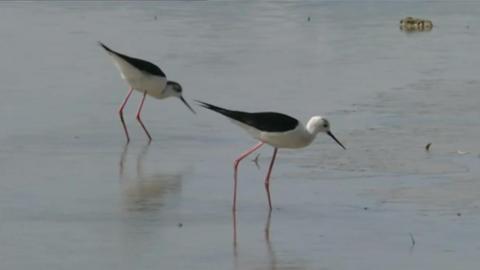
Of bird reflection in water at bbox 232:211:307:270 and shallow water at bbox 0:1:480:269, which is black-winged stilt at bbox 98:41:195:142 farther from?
bird reflection in water at bbox 232:211:307:270

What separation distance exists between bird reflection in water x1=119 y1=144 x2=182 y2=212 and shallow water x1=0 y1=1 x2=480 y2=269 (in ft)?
0.06

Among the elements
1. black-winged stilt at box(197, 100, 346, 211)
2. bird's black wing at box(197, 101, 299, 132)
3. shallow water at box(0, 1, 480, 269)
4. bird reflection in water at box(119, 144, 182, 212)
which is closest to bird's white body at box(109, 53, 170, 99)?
shallow water at box(0, 1, 480, 269)

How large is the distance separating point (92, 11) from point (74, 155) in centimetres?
928

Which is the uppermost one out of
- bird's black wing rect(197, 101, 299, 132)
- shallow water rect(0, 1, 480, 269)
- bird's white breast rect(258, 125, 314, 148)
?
bird's black wing rect(197, 101, 299, 132)

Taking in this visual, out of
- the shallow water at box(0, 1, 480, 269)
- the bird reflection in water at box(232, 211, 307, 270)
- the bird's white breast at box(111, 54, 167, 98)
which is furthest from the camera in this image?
the bird's white breast at box(111, 54, 167, 98)

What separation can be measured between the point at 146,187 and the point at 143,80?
10.1 ft

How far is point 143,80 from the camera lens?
1285cm

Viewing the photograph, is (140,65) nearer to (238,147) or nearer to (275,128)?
(238,147)

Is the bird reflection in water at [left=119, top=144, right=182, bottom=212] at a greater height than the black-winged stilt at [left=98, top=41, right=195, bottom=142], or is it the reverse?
the bird reflection in water at [left=119, top=144, right=182, bottom=212]

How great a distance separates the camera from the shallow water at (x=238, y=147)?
26.9ft

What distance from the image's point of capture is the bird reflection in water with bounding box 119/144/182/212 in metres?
9.29

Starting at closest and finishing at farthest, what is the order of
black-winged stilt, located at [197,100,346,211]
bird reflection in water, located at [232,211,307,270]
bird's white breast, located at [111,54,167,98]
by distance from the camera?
bird reflection in water, located at [232,211,307,270], black-winged stilt, located at [197,100,346,211], bird's white breast, located at [111,54,167,98]

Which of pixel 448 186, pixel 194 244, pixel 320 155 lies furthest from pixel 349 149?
pixel 194 244

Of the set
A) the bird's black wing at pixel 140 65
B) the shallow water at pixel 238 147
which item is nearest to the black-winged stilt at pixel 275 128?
the shallow water at pixel 238 147
